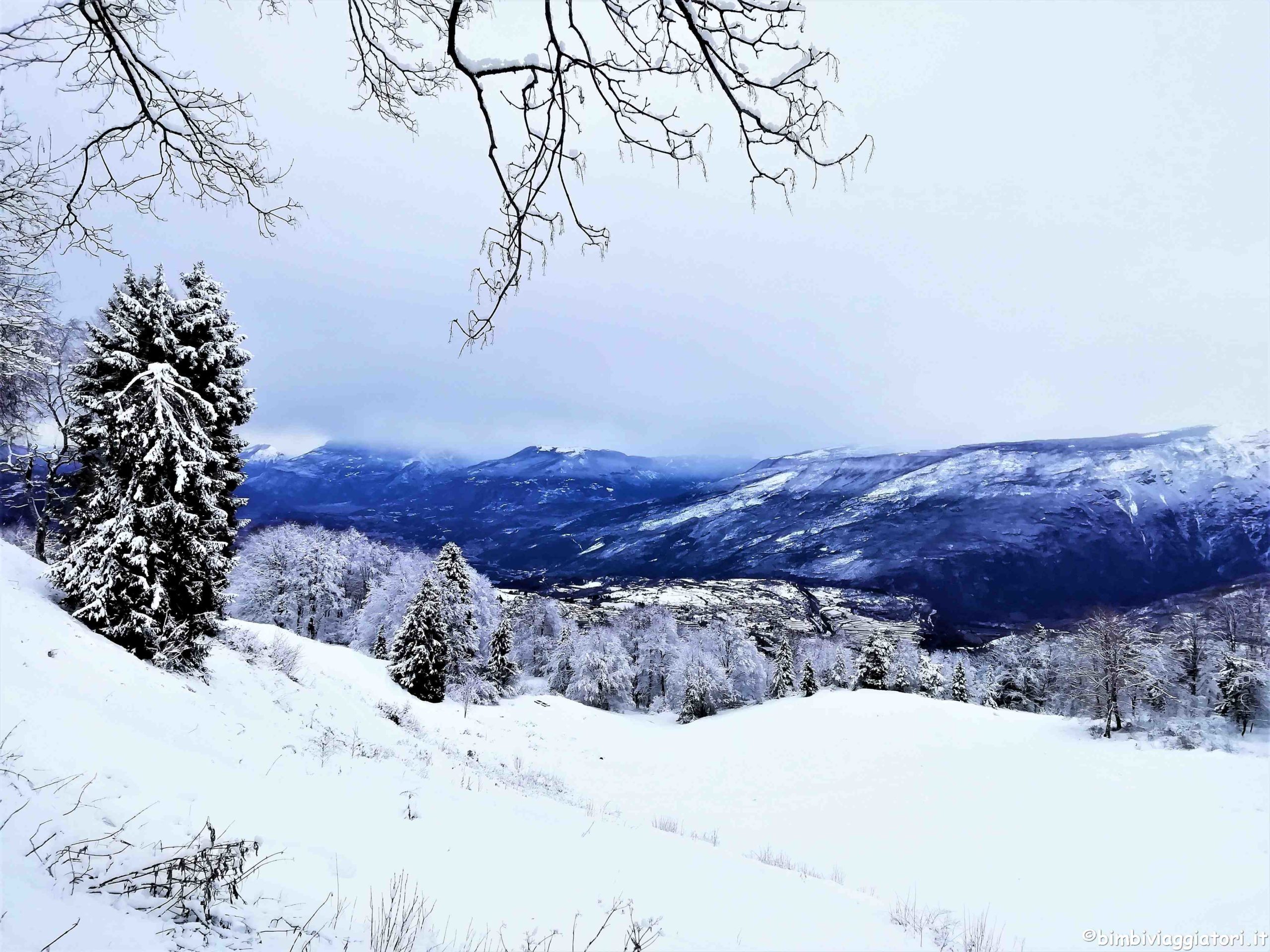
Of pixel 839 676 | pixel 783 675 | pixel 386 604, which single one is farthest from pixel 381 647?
pixel 839 676

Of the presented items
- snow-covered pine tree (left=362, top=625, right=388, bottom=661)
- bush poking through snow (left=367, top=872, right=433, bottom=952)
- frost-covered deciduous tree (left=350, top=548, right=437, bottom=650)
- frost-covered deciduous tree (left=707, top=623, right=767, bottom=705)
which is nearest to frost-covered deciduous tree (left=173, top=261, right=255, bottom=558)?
bush poking through snow (left=367, top=872, right=433, bottom=952)

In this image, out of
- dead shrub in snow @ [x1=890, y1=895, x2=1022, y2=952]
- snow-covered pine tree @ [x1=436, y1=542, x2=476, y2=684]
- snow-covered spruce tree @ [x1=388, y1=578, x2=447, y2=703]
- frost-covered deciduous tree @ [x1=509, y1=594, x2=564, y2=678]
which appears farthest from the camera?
frost-covered deciduous tree @ [x1=509, y1=594, x2=564, y2=678]

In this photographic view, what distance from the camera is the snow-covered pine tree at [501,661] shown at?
36.3m

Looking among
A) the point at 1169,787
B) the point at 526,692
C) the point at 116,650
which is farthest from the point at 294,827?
the point at 526,692

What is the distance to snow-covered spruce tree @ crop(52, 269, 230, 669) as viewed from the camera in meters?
10.9

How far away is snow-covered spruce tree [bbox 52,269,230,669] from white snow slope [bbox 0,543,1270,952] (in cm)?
90

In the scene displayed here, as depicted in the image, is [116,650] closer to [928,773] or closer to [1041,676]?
A: [928,773]

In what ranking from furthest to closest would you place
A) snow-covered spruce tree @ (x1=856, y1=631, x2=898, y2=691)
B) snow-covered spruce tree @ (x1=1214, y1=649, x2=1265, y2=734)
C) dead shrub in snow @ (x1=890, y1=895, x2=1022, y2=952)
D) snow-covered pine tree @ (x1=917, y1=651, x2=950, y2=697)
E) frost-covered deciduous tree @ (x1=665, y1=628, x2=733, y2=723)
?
snow-covered pine tree @ (x1=917, y1=651, x2=950, y2=697) → frost-covered deciduous tree @ (x1=665, y1=628, x2=733, y2=723) → snow-covered spruce tree @ (x1=856, y1=631, x2=898, y2=691) → snow-covered spruce tree @ (x1=1214, y1=649, x2=1265, y2=734) → dead shrub in snow @ (x1=890, y1=895, x2=1022, y2=952)

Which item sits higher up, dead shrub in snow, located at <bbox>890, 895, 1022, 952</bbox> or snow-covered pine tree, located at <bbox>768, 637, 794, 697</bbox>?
dead shrub in snow, located at <bbox>890, 895, 1022, 952</bbox>

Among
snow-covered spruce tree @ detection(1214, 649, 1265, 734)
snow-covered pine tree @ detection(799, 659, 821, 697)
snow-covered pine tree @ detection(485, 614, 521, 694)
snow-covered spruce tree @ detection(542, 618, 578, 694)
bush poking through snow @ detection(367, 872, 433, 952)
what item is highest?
bush poking through snow @ detection(367, 872, 433, 952)

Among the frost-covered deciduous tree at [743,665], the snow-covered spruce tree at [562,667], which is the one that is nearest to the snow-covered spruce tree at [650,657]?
the frost-covered deciduous tree at [743,665]

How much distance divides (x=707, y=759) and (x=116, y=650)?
2335 centimetres

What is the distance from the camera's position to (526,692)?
39.8 m

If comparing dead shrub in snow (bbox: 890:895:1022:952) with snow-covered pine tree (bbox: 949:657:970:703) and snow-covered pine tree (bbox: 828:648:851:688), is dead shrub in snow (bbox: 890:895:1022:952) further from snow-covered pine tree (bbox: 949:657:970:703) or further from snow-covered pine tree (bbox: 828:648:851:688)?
snow-covered pine tree (bbox: 949:657:970:703)
